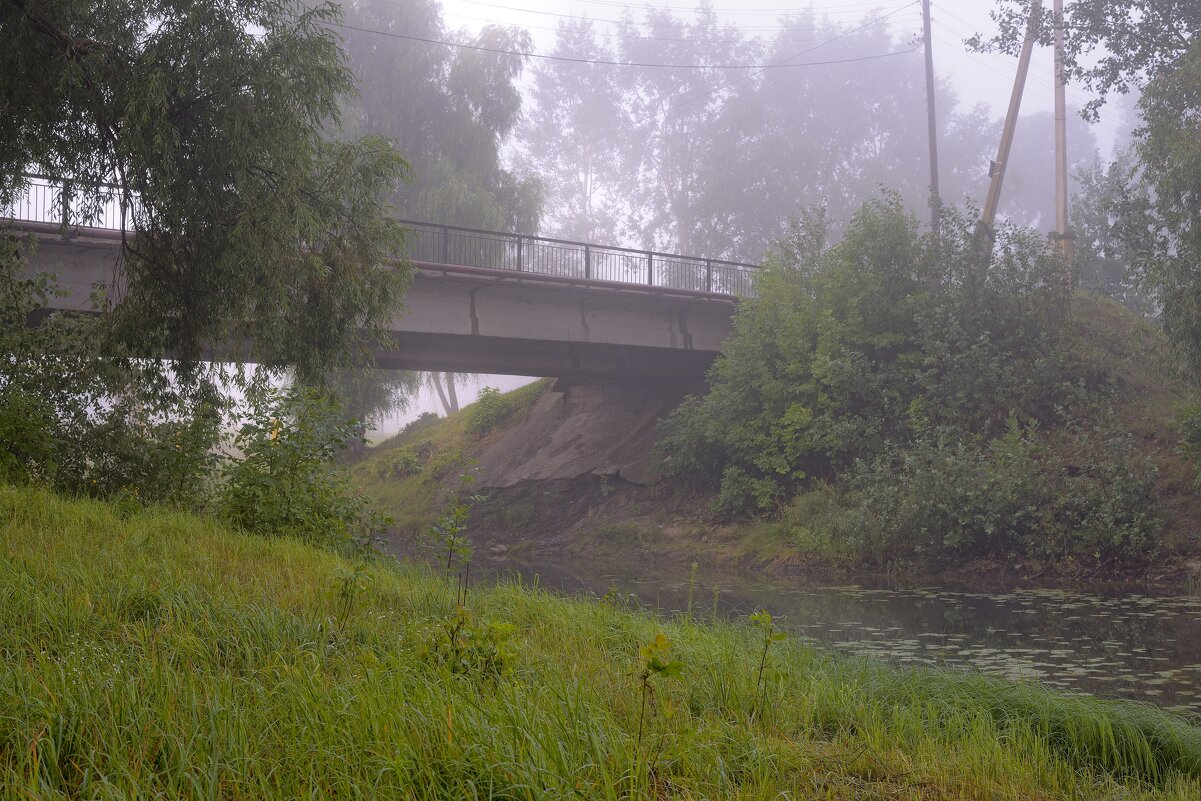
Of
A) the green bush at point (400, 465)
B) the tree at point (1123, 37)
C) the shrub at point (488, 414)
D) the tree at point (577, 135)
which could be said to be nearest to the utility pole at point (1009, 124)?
the tree at point (1123, 37)

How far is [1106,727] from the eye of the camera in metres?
5.96

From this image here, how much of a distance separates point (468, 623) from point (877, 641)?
6.36m

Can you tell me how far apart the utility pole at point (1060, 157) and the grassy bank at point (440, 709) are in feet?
63.5

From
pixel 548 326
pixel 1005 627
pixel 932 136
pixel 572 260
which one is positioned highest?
pixel 932 136

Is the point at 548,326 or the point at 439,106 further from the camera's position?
the point at 439,106

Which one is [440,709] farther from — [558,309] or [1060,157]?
[1060,157]

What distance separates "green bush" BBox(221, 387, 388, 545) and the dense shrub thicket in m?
11.0

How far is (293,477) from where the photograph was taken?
1135 cm

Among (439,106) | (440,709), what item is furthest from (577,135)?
(440,709)

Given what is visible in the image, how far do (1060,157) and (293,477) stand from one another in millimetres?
22780

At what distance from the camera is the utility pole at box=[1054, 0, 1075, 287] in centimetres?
2266

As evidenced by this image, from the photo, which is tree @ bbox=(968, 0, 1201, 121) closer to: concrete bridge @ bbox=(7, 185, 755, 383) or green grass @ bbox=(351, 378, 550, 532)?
concrete bridge @ bbox=(7, 185, 755, 383)

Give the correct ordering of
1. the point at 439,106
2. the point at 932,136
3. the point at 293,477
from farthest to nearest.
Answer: the point at 439,106 → the point at 932,136 → the point at 293,477

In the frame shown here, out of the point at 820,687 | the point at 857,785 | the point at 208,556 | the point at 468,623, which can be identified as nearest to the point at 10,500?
the point at 208,556
